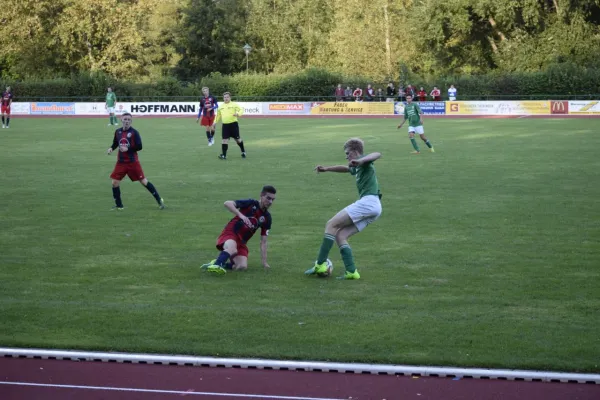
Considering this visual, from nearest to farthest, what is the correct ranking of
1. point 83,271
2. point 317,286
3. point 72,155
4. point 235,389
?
point 235,389 → point 317,286 → point 83,271 → point 72,155

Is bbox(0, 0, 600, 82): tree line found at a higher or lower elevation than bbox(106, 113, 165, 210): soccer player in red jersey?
higher

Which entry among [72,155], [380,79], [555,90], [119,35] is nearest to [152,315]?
[72,155]

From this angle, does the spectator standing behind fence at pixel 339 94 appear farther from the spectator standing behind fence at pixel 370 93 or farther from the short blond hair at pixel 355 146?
the short blond hair at pixel 355 146

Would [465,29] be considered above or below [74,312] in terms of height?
above

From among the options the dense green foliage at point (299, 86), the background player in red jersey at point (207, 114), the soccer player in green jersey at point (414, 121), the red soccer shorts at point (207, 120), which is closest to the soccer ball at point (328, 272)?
the soccer player in green jersey at point (414, 121)

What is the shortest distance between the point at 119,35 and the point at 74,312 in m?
63.2

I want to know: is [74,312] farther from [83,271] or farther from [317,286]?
[317,286]

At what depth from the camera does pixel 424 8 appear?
207 feet

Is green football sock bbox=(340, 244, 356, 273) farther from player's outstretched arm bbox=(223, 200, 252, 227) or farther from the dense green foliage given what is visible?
the dense green foliage

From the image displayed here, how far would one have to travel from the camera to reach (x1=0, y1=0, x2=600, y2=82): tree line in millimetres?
61000

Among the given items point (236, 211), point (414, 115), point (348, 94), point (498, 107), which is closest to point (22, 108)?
point (348, 94)

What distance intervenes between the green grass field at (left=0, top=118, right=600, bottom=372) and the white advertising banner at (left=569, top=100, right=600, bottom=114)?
25.0 meters

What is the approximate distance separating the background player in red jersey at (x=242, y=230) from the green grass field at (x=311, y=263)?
0.21 m

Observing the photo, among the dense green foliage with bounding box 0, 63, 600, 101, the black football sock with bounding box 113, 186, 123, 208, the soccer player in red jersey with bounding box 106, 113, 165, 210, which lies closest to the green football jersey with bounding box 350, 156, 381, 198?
the soccer player in red jersey with bounding box 106, 113, 165, 210
